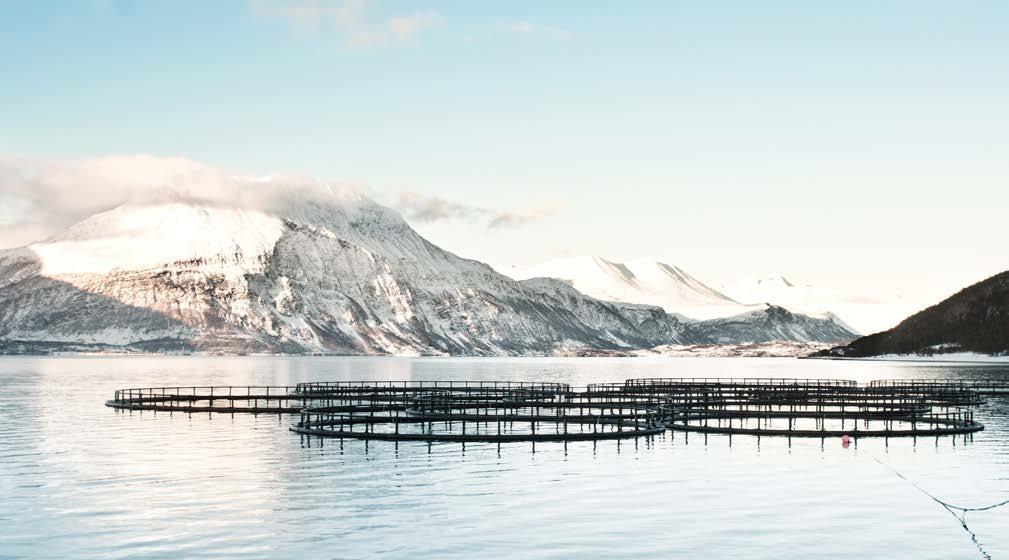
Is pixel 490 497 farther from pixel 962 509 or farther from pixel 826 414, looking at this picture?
pixel 826 414

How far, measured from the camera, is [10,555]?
132ft

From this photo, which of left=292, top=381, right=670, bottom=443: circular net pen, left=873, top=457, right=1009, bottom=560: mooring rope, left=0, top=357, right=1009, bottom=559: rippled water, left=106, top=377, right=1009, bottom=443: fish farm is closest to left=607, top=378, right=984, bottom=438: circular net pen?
left=106, top=377, right=1009, bottom=443: fish farm

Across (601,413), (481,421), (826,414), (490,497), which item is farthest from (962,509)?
(601,413)

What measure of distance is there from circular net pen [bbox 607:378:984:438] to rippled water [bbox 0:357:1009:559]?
12.2 ft

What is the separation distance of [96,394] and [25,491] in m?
99.0

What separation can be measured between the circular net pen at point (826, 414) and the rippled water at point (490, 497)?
12.2ft

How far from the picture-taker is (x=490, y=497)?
54.6m

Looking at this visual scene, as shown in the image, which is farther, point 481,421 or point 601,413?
point 601,413

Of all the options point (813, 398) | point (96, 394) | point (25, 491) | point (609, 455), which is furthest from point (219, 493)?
point (96, 394)

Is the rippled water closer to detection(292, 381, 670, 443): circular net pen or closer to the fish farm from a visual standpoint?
detection(292, 381, 670, 443): circular net pen

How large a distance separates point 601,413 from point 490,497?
56.4 metres

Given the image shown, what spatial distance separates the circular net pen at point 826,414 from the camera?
87.3 meters

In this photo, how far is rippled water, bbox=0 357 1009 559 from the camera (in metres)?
42.9

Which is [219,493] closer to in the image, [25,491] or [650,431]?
[25,491]
